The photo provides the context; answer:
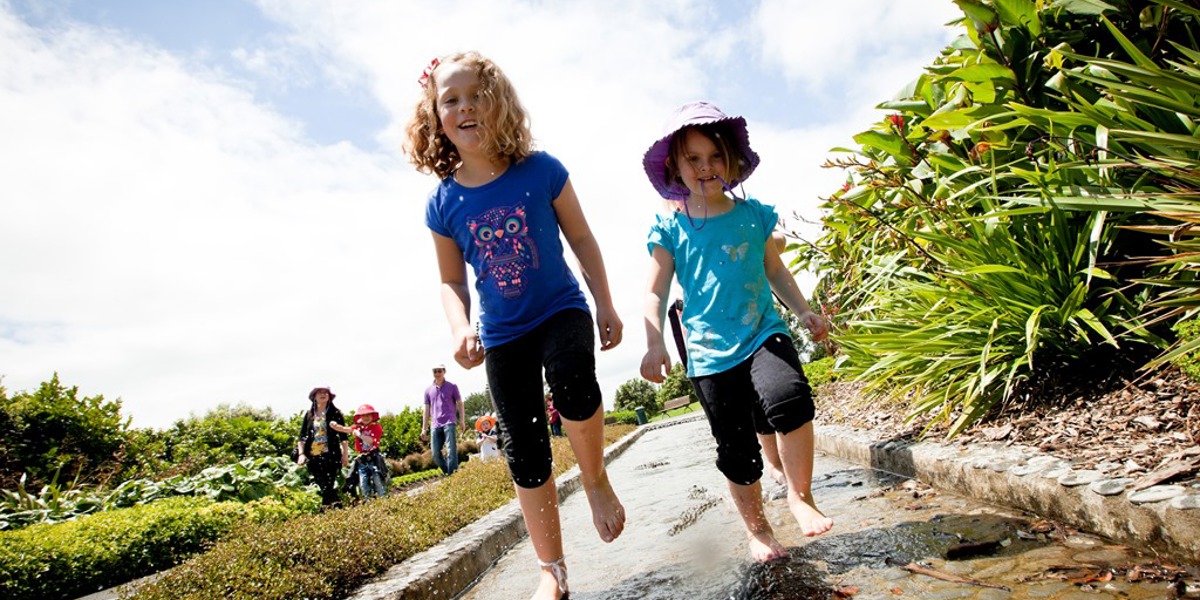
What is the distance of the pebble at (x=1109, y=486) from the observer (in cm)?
193

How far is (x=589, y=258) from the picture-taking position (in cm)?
271

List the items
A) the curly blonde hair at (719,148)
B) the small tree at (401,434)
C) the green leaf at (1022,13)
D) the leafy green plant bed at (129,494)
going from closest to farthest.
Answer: the curly blonde hair at (719,148), the green leaf at (1022,13), the leafy green plant bed at (129,494), the small tree at (401,434)

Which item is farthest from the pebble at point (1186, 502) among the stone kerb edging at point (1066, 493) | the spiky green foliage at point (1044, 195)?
the spiky green foliage at point (1044, 195)

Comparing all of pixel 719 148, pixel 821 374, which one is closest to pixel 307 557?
pixel 719 148

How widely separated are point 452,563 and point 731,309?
1.75m

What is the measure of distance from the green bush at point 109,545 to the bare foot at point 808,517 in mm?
4186

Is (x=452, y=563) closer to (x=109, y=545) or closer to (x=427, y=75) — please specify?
(x=427, y=75)

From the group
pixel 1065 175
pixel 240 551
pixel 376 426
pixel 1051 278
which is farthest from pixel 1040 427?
pixel 376 426

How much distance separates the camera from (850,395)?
6594mm

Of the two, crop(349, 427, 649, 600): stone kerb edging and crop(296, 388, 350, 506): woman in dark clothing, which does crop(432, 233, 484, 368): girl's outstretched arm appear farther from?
crop(296, 388, 350, 506): woman in dark clothing

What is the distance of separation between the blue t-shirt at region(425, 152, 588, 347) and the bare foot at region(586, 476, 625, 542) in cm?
62

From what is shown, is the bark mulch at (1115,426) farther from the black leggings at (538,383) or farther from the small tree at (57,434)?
the small tree at (57,434)

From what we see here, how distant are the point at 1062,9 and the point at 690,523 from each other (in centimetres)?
306

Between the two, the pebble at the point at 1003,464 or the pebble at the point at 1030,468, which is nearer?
the pebble at the point at 1030,468
